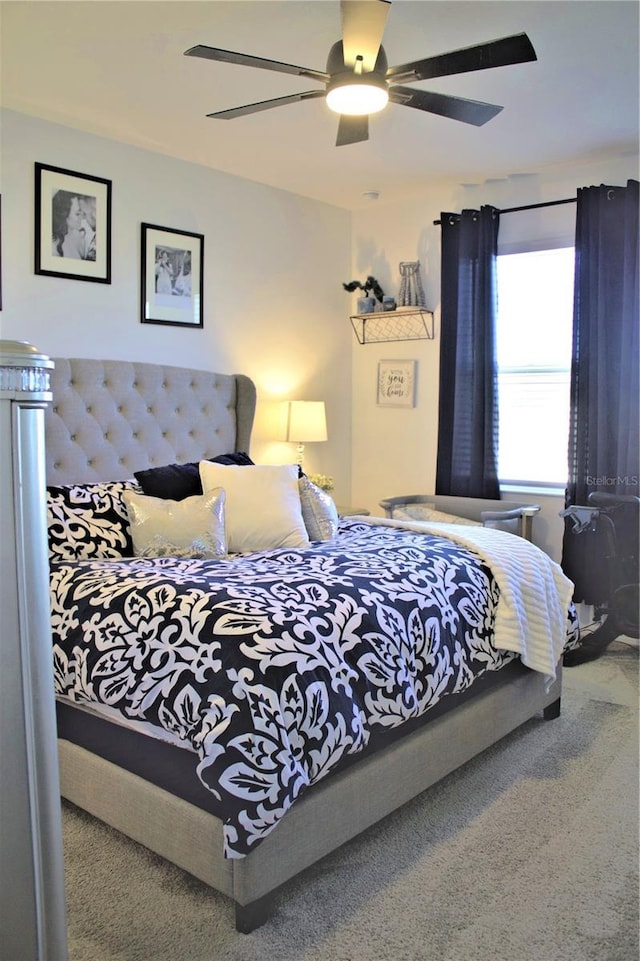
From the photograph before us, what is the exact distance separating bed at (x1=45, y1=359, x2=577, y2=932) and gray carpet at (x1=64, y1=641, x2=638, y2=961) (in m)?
0.10

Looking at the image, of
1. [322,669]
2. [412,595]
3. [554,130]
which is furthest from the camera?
[554,130]

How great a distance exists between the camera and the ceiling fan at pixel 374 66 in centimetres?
222

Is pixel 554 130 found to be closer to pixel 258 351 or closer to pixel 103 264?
pixel 258 351

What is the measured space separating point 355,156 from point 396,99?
164cm

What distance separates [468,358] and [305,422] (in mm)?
1080

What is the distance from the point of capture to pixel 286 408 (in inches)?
189

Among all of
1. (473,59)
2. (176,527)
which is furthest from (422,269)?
(176,527)

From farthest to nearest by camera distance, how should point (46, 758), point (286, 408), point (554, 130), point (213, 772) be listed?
point (286, 408) → point (554, 130) → point (213, 772) → point (46, 758)

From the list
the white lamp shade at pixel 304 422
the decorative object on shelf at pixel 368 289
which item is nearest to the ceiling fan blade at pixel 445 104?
the white lamp shade at pixel 304 422

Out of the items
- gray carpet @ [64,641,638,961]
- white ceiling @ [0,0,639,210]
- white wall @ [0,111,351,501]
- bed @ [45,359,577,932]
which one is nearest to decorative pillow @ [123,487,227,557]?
bed @ [45,359,577,932]

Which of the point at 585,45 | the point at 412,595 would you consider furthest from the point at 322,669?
the point at 585,45

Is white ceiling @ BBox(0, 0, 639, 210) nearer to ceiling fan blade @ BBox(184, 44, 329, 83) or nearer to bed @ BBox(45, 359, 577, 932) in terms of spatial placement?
ceiling fan blade @ BBox(184, 44, 329, 83)

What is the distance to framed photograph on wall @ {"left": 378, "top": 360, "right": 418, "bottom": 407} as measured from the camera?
17.0 ft

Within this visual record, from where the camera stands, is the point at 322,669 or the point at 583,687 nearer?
the point at 322,669
